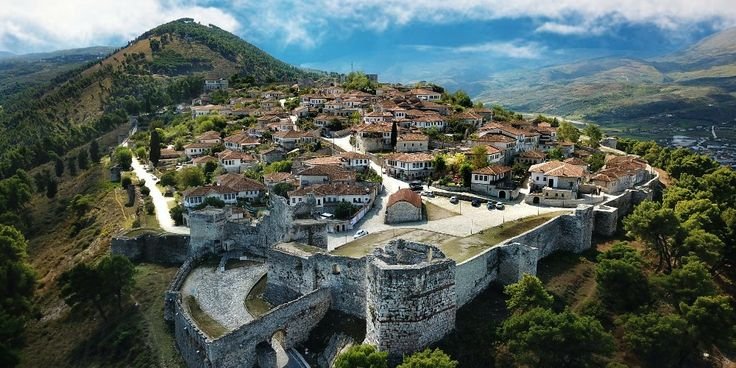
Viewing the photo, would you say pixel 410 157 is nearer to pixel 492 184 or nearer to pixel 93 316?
pixel 492 184

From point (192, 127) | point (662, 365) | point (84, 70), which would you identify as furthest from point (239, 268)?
point (84, 70)

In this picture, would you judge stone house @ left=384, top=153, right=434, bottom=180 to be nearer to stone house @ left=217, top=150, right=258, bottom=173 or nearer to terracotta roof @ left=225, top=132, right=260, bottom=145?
stone house @ left=217, top=150, right=258, bottom=173

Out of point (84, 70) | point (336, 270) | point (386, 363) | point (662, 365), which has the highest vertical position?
point (84, 70)

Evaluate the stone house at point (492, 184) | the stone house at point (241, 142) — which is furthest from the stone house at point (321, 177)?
the stone house at point (241, 142)

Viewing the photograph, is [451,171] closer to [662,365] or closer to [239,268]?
[239,268]

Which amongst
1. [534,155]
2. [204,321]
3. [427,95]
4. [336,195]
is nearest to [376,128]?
[534,155]

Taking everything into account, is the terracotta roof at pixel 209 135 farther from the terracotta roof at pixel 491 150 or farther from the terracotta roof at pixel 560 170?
the terracotta roof at pixel 560 170
